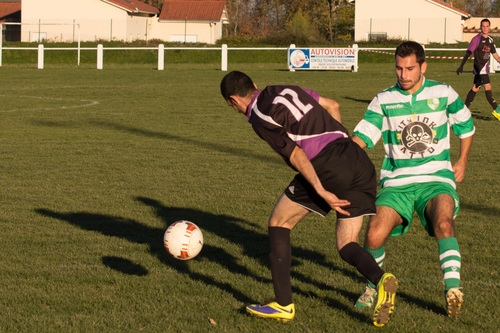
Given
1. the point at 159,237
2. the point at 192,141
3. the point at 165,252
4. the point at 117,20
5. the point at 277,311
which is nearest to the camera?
the point at 277,311

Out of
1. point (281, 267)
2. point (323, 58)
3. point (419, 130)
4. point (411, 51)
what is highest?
point (323, 58)

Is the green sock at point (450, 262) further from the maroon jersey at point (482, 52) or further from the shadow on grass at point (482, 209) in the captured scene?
the maroon jersey at point (482, 52)

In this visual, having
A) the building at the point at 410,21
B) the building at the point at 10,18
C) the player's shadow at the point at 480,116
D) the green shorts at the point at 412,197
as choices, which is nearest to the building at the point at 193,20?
the building at the point at 10,18

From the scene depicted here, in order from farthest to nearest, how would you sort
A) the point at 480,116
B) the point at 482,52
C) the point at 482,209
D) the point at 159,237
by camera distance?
the point at 480,116, the point at 482,52, the point at 482,209, the point at 159,237

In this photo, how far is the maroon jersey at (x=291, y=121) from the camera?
166 inches

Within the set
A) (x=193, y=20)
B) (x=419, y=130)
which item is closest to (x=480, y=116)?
(x=419, y=130)

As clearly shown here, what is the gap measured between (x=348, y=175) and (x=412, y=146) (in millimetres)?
667

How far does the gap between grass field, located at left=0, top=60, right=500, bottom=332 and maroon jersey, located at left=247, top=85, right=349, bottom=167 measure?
3.87 feet

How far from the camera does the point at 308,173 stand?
415cm

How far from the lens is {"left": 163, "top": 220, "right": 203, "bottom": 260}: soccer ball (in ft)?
17.0

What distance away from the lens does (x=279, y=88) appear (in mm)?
4367

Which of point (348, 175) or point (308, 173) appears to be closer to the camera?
point (308, 173)

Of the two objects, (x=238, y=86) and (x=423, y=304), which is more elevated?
(x=238, y=86)

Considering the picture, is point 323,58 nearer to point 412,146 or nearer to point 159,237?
point 159,237
